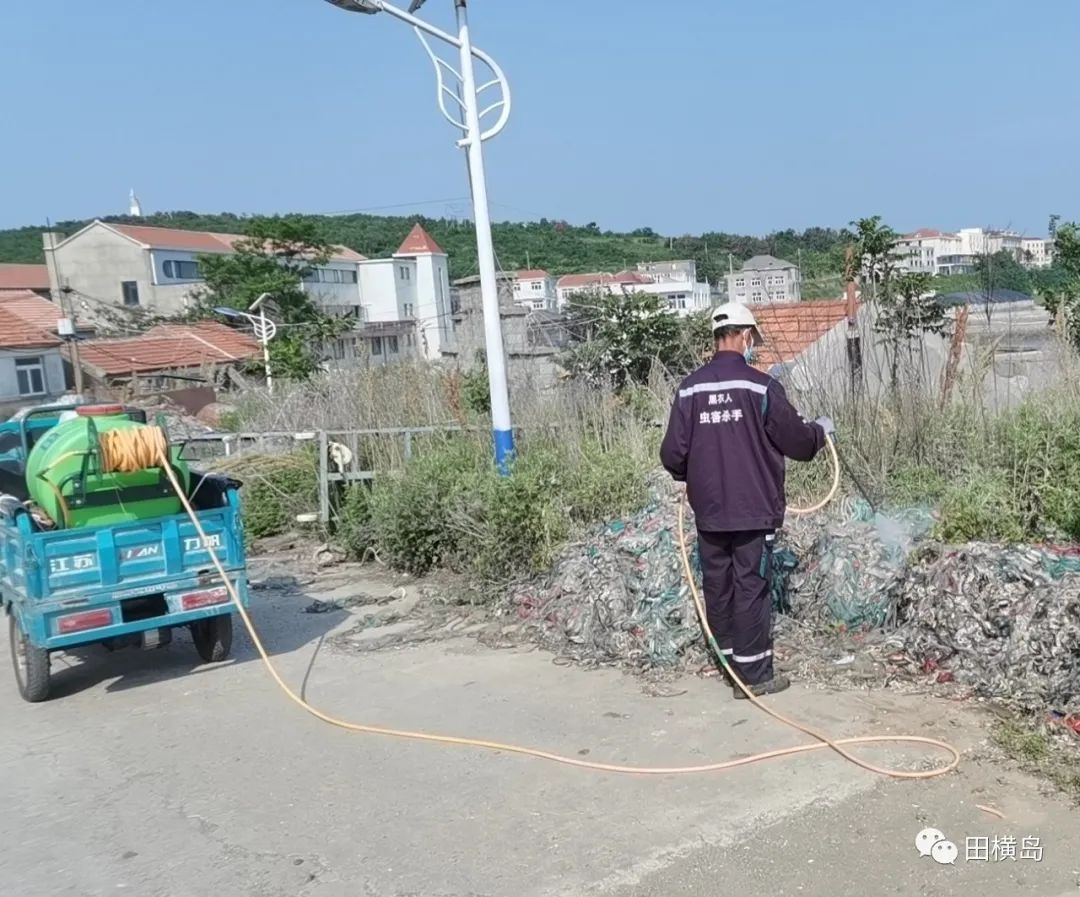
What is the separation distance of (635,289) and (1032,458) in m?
10.1

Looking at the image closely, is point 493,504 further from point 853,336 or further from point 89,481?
point 853,336

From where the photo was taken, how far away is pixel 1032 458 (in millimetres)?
6254

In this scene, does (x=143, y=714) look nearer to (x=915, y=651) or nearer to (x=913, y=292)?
(x=915, y=651)

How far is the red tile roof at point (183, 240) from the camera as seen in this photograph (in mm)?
61156

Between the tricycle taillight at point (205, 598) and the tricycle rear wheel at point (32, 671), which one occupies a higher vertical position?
the tricycle taillight at point (205, 598)

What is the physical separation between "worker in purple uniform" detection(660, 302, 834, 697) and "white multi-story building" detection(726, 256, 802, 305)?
245 inches

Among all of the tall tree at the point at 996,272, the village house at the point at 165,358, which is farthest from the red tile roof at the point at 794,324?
the village house at the point at 165,358

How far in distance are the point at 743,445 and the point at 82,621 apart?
13.6 ft

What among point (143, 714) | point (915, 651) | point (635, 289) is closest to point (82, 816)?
point (143, 714)

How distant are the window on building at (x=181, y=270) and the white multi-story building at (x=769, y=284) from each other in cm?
5430

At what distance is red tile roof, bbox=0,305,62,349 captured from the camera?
3724 cm

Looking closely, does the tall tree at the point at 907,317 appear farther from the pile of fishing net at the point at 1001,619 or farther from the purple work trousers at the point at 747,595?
the purple work trousers at the point at 747,595

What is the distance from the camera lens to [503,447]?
852 centimetres

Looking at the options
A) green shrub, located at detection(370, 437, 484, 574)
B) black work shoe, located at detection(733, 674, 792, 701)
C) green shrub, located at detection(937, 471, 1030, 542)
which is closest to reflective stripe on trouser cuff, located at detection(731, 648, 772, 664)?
black work shoe, located at detection(733, 674, 792, 701)
